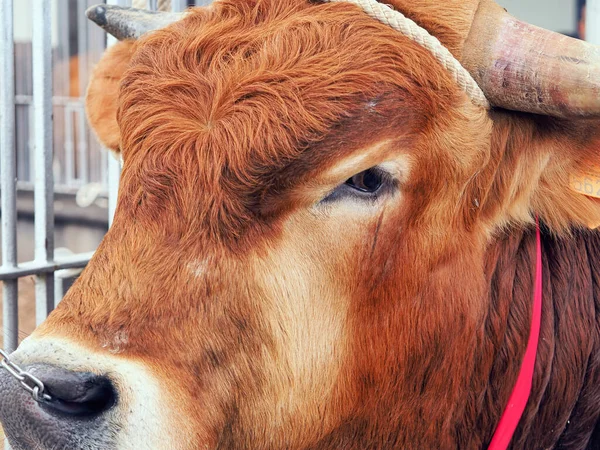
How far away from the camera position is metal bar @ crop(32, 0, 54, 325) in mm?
3305

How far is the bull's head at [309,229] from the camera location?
1.75 meters

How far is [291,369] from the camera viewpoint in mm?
1904

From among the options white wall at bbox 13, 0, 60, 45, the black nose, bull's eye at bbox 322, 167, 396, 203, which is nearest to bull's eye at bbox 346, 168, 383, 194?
bull's eye at bbox 322, 167, 396, 203

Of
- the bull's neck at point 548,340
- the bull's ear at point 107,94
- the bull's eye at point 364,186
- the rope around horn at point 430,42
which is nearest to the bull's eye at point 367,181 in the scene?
the bull's eye at point 364,186

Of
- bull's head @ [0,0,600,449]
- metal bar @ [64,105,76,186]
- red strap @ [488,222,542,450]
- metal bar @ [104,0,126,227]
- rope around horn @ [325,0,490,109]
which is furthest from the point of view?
metal bar @ [64,105,76,186]

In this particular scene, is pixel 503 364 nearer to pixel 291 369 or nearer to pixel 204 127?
pixel 291 369

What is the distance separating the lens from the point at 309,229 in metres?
1.89

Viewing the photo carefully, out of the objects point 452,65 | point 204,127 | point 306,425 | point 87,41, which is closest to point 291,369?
point 306,425

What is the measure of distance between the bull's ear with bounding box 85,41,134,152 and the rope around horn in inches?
48.5

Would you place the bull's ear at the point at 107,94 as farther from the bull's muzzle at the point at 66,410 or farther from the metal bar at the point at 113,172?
the bull's muzzle at the point at 66,410

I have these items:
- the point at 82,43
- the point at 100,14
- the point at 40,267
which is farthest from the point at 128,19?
the point at 82,43

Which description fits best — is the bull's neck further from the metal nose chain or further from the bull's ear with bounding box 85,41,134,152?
the bull's ear with bounding box 85,41,134,152

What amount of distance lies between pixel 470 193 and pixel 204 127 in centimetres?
75

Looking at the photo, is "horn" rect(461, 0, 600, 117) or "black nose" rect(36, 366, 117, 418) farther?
"horn" rect(461, 0, 600, 117)
